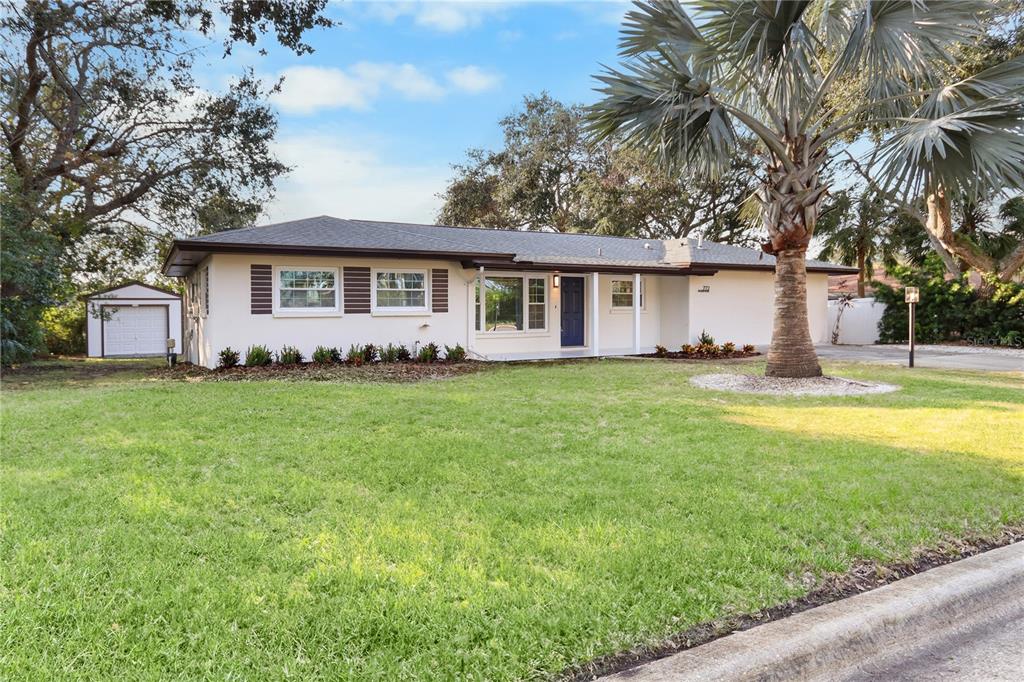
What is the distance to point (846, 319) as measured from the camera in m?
22.0

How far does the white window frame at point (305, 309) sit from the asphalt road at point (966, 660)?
39.6 feet

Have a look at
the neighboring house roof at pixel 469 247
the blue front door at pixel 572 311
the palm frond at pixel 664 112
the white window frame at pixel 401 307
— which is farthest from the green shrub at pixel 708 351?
the palm frond at pixel 664 112

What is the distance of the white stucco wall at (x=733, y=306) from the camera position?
58.1 ft

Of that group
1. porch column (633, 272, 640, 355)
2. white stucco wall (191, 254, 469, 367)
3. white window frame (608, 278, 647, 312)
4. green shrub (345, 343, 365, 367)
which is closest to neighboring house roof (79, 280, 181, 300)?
white stucco wall (191, 254, 469, 367)

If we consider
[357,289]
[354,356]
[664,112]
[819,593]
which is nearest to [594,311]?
[357,289]

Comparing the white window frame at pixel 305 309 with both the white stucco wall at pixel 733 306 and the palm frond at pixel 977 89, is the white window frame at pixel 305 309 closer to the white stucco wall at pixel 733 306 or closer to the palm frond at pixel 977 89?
the white stucco wall at pixel 733 306

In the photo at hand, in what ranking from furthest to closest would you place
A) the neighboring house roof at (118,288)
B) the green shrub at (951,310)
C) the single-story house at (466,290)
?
the neighboring house roof at (118,288) < the green shrub at (951,310) < the single-story house at (466,290)

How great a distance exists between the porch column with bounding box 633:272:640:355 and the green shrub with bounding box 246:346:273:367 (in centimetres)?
903

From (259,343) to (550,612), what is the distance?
1136 centimetres

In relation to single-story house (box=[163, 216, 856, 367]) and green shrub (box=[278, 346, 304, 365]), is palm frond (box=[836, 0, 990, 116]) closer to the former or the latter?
single-story house (box=[163, 216, 856, 367])

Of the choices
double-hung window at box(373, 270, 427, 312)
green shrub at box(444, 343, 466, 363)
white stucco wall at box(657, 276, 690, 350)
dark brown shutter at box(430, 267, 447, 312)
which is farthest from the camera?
white stucco wall at box(657, 276, 690, 350)

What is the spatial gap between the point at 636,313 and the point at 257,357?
929cm

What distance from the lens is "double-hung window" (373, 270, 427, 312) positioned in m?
13.8

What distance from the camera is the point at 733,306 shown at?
18516 millimetres
